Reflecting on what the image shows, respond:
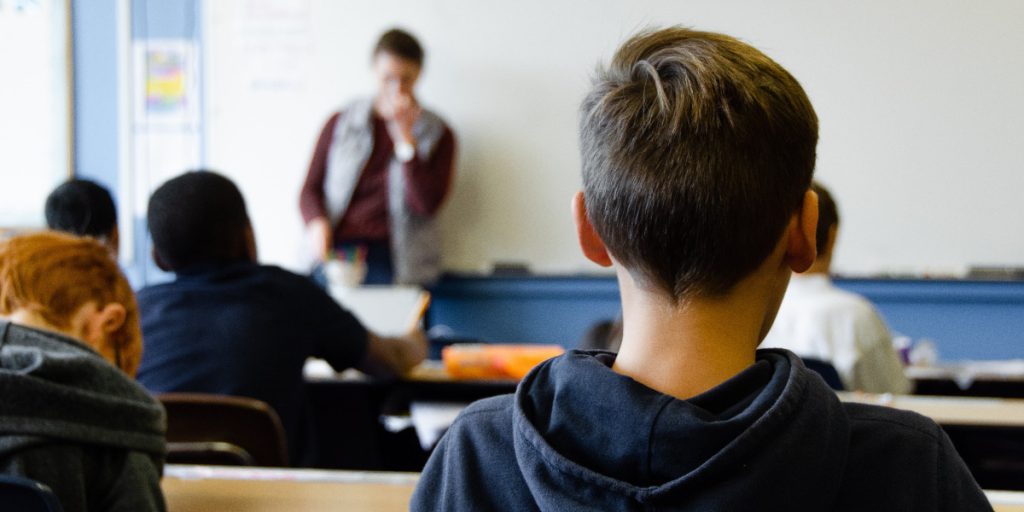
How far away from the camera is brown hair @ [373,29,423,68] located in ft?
14.9

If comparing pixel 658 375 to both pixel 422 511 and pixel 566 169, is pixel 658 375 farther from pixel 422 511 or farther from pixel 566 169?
pixel 566 169

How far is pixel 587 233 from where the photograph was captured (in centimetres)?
88

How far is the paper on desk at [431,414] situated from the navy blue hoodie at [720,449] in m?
1.70

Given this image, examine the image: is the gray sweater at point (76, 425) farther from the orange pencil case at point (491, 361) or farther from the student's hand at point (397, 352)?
the orange pencil case at point (491, 361)

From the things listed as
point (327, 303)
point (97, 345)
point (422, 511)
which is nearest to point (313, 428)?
point (327, 303)

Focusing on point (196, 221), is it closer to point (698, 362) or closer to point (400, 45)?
point (698, 362)

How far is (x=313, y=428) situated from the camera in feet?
9.59

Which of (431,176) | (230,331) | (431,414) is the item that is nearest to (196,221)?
(230,331)

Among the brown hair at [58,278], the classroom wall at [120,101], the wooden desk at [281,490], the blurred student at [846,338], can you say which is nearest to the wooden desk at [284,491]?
the wooden desk at [281,490]

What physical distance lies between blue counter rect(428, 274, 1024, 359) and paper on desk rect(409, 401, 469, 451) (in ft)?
5.11

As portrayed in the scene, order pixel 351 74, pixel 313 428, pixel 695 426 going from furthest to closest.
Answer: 1. pixel 351 74
2. pixel 313 428
3. pixel 695 426

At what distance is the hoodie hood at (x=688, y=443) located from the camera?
735mm

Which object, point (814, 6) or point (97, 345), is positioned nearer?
point (97, 345)

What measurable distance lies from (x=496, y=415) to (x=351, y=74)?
14.3ft
